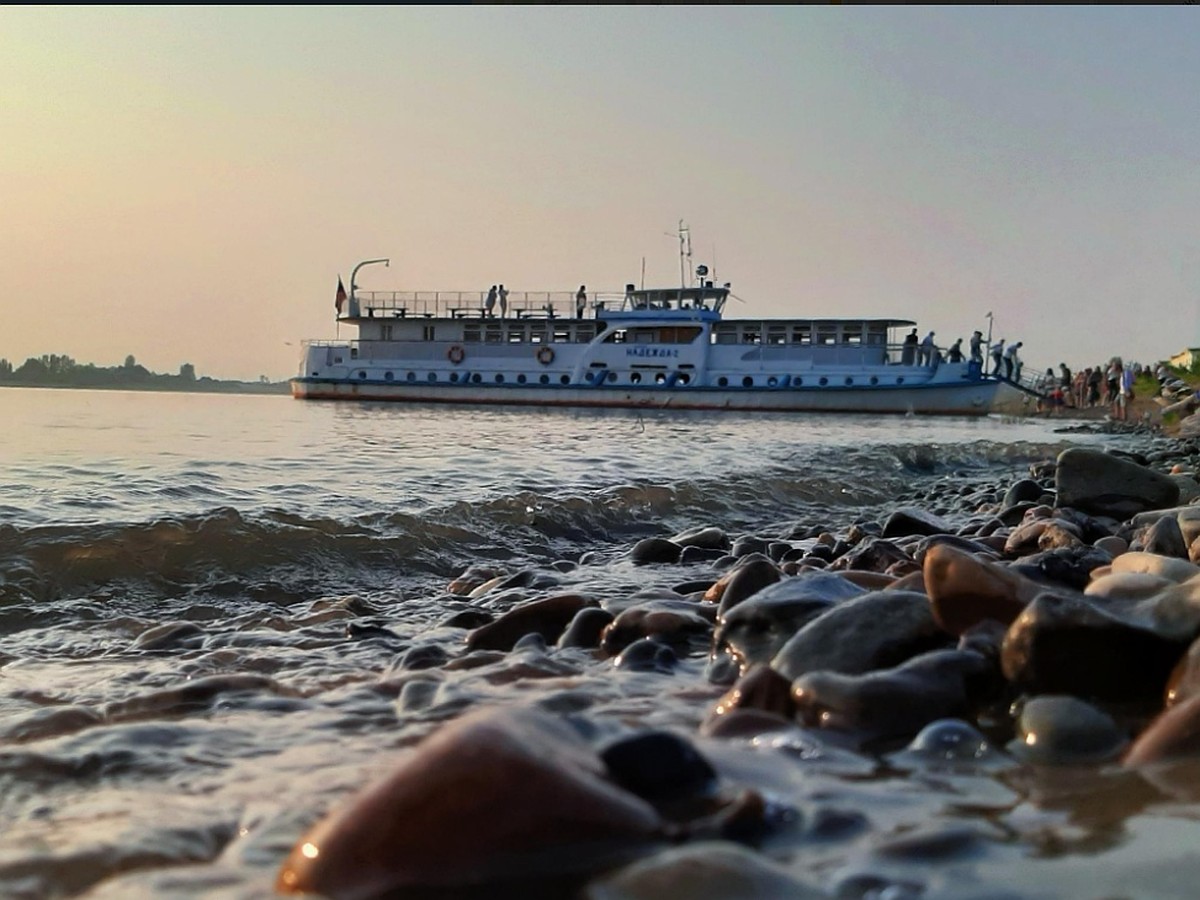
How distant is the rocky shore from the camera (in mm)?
1264

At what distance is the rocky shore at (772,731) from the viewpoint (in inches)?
49.8

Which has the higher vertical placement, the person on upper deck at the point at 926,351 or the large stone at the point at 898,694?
the person on upper deck at the point at 926,351

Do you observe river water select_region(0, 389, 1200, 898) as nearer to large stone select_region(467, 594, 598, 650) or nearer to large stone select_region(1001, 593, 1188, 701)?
large stone select_region(467, 594, 598, 650)

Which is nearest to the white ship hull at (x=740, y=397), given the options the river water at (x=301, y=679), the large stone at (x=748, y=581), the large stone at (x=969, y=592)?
the river water at (x=301, y=679)

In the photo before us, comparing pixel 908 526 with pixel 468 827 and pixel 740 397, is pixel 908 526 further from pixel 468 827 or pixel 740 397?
pixel 740 397

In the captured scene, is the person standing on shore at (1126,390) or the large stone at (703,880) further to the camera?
the person standing on shore at (1126,390)

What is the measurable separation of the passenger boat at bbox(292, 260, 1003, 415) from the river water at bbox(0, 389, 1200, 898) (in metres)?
27.6

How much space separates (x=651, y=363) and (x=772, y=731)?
120ft

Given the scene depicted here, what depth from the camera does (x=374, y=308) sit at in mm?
41938

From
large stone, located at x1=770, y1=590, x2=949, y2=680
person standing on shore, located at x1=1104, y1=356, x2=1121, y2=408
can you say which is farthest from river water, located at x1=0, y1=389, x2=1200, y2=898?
person standing on shore, located at x1=1104, y1=356, x2=1121, y2=408

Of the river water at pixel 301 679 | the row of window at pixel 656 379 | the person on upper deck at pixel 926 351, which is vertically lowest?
the river water at pixel 301 679

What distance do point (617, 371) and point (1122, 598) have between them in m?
36.3

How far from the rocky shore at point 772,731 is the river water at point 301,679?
0.03 m

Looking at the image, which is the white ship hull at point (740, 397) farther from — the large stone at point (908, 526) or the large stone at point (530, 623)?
the large stone at point (530, 623)
